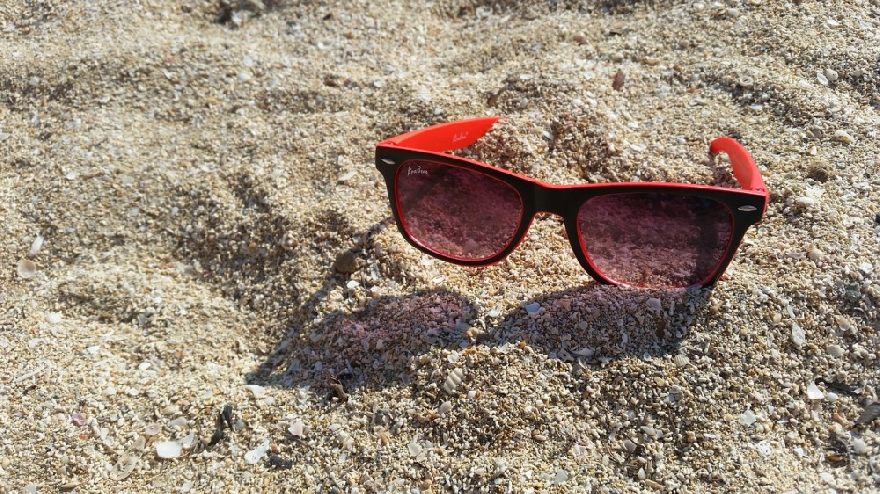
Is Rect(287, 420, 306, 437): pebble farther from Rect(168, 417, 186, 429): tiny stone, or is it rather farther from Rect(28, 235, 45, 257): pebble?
Rect(28, 235, 45, 257): pebble

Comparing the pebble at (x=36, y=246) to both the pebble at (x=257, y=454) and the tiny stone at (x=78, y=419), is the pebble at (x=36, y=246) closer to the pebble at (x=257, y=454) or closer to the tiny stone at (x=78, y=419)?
the tiny stone at (x=78, y=419)

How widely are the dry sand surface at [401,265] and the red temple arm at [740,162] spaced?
61 mm

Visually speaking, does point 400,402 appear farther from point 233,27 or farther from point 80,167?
point 233,27

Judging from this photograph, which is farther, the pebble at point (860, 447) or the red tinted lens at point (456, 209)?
the red tinted lens at point (456, 209)

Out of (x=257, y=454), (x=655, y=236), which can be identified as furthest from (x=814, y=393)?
(x=257, y=454)

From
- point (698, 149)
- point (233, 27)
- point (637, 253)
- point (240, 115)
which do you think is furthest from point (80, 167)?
point (698, 149)

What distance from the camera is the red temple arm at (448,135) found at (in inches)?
87.2

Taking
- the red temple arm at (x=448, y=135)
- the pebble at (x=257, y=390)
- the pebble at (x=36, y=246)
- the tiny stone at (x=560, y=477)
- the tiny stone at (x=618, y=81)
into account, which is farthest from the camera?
the tiny stone at (x=618, y=81)

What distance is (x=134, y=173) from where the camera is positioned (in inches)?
99.0

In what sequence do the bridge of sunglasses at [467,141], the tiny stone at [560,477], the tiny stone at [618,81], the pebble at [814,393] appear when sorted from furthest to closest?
the tiny stone at [618,81], the bridge of sunglasses at [467,141], the pebble at [814,393], the tiny stone at [560,477]

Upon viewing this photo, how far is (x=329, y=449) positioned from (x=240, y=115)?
1421 mm

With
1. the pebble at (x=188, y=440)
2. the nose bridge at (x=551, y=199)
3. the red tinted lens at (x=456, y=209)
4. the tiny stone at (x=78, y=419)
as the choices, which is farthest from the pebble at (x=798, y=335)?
the tiny stone at (x=78, y=419)

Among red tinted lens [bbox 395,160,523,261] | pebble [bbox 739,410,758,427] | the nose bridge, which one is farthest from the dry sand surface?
the nose bridge

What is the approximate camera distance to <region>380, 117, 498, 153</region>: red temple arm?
2.22 meters
